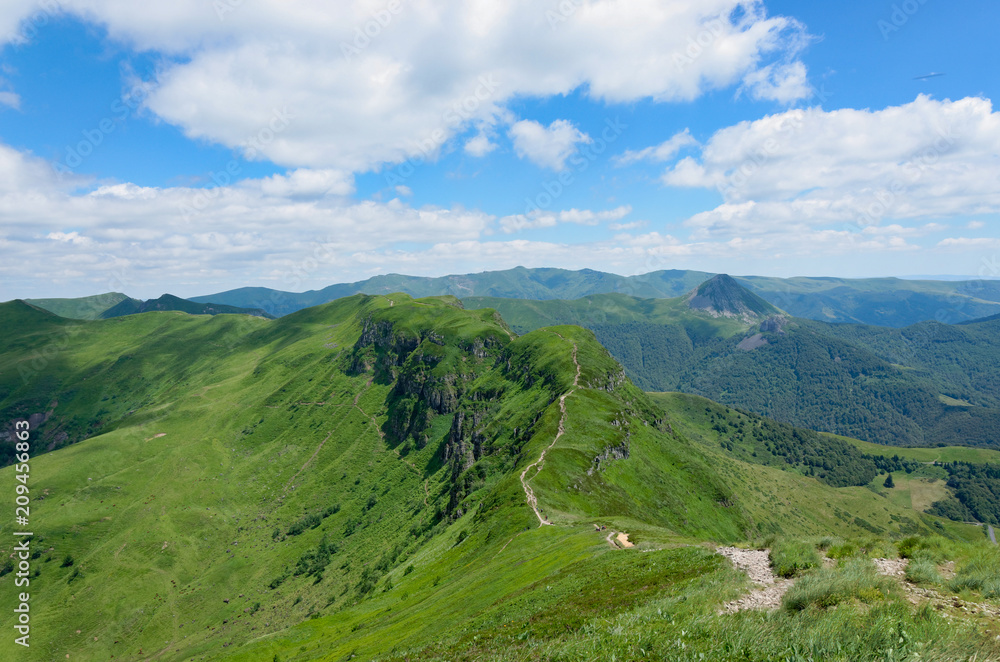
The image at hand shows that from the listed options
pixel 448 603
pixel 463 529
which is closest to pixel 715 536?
pixel 463 529

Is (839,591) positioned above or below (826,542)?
above

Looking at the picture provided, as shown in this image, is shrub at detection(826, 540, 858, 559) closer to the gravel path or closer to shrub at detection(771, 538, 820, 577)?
shrub at detection(771, 538, 820, 577)

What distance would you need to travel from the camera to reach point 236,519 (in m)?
189

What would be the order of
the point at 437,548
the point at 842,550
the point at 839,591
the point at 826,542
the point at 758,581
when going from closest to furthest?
the point at 839,591
the point at 758,581
the point at 842,550
the point at 826,542
the point at 437,548

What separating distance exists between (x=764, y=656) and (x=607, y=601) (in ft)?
60.3

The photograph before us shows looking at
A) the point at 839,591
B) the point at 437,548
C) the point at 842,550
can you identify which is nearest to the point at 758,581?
the point at 842,550

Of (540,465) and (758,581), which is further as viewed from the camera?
(540,465)

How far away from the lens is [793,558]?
26.2 metres

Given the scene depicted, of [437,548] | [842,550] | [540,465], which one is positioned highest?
[842,550]

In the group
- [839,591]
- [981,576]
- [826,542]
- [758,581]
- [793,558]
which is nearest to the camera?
[839,591]

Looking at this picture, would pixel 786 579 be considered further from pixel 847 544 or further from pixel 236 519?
pixel 236 519

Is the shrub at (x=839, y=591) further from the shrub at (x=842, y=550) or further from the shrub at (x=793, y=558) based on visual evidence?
the shrub at (x=842, y=550)

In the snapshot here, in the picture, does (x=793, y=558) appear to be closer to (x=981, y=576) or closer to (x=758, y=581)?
(x=758, y=581)

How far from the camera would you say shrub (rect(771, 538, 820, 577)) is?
2550cm
